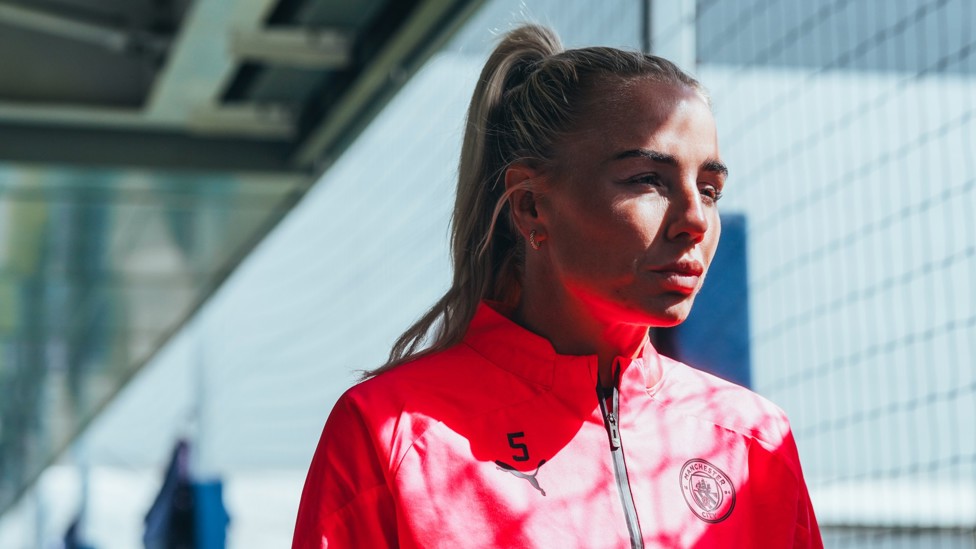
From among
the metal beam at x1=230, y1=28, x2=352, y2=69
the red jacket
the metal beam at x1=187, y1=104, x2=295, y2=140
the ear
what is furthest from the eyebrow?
the metal beam at x1=187, y1=104, x2=295, y2=140

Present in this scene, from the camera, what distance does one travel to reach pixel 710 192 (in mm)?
1491

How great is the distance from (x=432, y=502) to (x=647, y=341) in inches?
12.6

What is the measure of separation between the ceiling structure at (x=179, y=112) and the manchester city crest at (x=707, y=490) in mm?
2836

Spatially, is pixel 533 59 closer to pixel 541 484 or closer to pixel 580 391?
pixel 580 391

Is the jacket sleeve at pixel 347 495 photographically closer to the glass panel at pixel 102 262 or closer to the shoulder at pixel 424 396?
the shoulder at pixel 424 396

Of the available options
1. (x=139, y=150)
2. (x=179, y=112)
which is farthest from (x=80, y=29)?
(x=139, y=150)

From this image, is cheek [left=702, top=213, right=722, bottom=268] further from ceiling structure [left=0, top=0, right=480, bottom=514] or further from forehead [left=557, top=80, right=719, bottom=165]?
ceiling structure [left=0, top=0, right=480, bottom=514]

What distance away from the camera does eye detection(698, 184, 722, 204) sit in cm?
148

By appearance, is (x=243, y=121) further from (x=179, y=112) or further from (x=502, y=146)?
(x=502, y=146)

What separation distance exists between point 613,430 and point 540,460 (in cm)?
9

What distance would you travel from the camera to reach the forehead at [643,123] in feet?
4.82

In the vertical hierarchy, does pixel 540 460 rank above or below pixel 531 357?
below

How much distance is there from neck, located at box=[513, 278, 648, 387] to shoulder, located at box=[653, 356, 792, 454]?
0.07 m

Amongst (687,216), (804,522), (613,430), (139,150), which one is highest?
(139,150)
